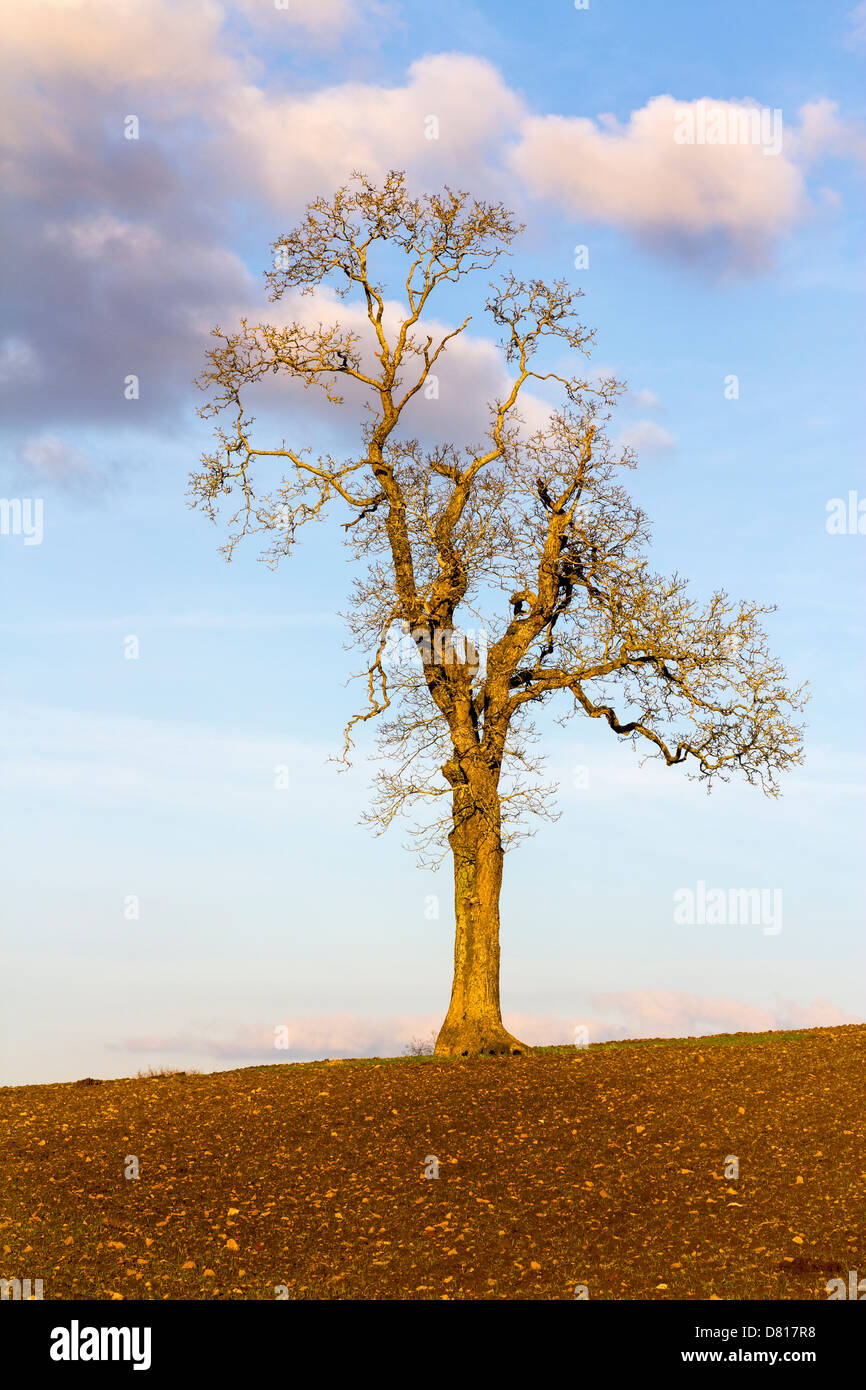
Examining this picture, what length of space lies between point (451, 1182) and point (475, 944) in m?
7.15

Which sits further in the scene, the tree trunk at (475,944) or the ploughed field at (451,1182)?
the tree trunk at (475,944)

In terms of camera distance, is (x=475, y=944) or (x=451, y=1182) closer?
(x=451, y=1182)

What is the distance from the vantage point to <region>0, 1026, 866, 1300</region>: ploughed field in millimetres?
11617

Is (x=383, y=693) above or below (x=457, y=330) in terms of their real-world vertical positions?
below

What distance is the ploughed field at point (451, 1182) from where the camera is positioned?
11.6 m

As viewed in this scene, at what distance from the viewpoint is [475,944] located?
20.9 meters

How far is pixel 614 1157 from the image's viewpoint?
1477cm

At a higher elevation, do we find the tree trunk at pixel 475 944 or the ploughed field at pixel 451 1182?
the tree trunk at pixel 475 944

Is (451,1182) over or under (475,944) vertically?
under

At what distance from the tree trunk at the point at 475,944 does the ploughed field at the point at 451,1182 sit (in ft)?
3.85
